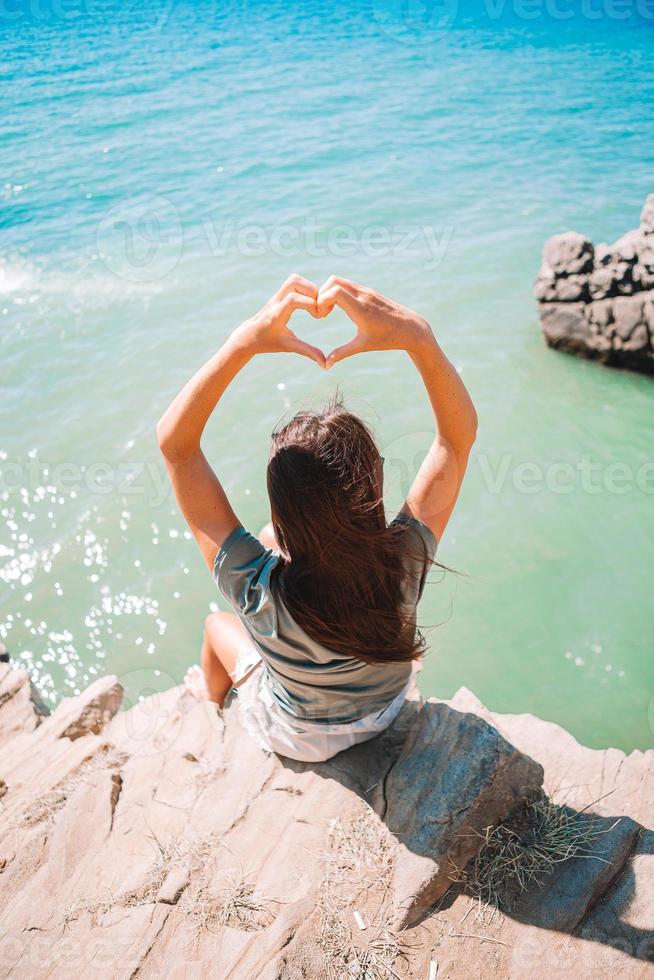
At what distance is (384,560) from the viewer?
208 cm

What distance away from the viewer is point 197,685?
3797mm

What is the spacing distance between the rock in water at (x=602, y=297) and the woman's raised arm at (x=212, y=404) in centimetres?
628

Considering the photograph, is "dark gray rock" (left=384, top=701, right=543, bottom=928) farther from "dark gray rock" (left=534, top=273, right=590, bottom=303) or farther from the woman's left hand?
"dark gray rock" (left=534, top=273, right=590, bottom=303)

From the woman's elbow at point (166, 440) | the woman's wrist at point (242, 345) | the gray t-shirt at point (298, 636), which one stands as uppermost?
the woman's wrist at point (242, 345)

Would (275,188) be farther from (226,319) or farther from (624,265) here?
(624,265)

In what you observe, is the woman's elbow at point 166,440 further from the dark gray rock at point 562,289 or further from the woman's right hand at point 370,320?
the dark gray rock at point 562,289

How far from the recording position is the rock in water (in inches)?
287

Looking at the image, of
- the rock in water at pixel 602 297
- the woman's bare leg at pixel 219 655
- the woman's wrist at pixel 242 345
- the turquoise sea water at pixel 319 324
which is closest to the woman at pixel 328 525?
the woman's wrist at pixel 242 345

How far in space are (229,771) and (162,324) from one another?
266 inches

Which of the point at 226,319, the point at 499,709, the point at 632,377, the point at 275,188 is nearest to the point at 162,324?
the point at 226,319

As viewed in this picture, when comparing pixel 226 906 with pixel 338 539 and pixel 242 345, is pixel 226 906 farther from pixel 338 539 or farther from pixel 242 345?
pixel 242 345

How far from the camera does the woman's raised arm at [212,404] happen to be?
6.41 ft

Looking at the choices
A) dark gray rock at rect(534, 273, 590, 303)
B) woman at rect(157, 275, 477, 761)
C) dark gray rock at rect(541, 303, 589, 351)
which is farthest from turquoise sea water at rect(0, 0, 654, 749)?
woman at rect(157, 275, 477, 761)

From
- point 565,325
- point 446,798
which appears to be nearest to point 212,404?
point 446,798
